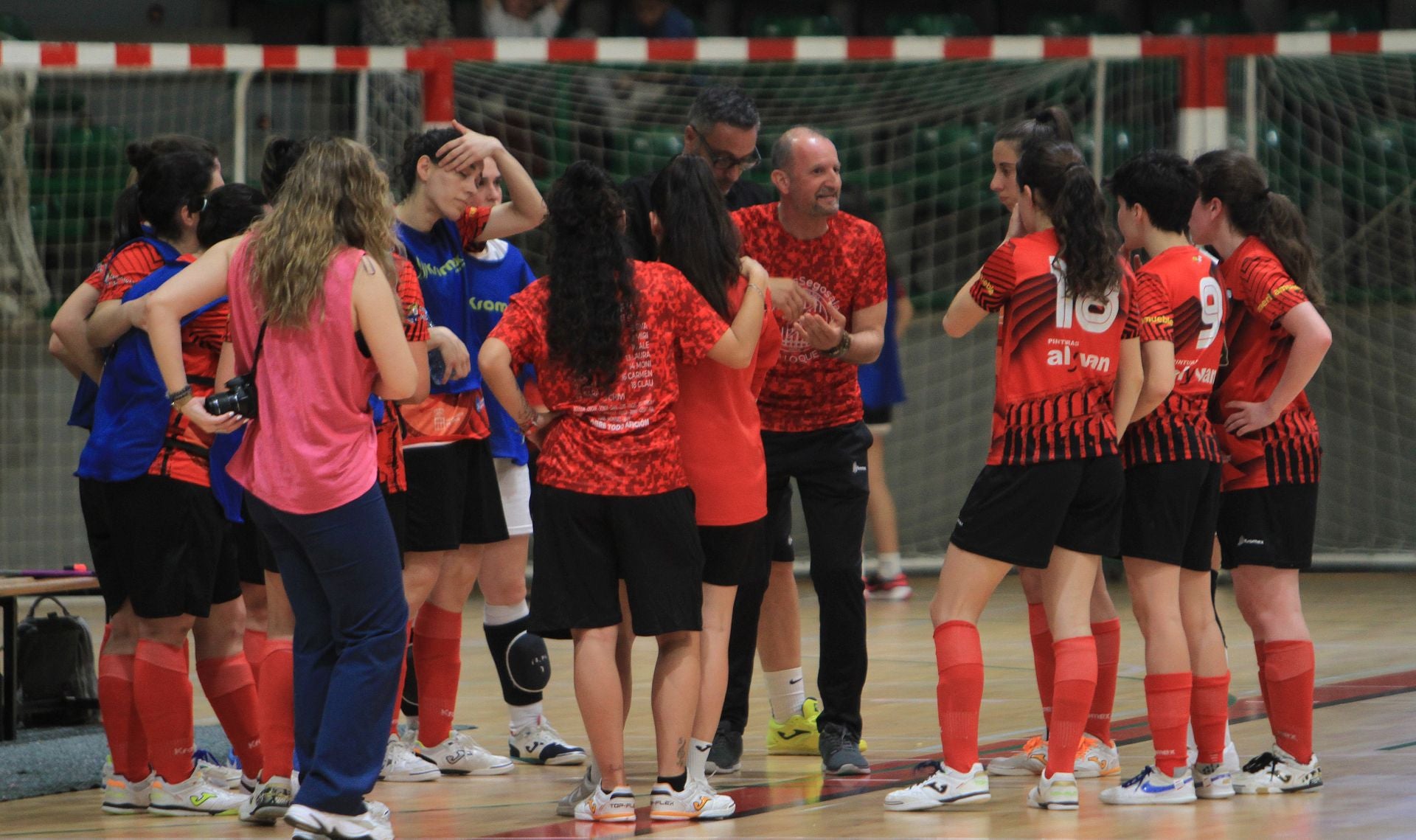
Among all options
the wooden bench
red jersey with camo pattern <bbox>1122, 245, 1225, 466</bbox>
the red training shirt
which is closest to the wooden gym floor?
the wooden bench

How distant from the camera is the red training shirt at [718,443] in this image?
4.82m

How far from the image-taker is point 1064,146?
4820 millimetres

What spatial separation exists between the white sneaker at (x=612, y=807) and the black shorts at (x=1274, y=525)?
6.04ft

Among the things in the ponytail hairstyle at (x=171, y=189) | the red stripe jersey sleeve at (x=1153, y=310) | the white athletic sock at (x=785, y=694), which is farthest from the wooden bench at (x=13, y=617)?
the red stripe jersey sleeve at (x=1153, y=310)

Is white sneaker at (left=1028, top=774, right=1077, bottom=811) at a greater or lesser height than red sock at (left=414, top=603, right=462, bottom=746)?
lesser

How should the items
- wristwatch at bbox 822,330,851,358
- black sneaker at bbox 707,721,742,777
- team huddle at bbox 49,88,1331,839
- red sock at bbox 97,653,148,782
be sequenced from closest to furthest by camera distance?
1. team huddle at bbox 49,88,1331,839
2. red sock at bbox 97,653,148,782
3. wristwatch at bbox 822,330,851,358
4. black sneaker at bbox 707,721,742,777

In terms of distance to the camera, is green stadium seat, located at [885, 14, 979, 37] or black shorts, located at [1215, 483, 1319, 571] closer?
black shorts, located at [1215, 483, 1319, 571]

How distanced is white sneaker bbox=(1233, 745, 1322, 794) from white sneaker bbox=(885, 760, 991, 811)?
0.77 m

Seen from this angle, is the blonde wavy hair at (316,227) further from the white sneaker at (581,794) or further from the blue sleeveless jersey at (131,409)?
the white sneaker at (581,794)

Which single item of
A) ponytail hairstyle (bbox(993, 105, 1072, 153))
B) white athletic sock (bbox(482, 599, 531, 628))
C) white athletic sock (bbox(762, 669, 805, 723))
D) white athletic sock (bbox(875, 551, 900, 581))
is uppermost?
ponytail hairstyle (bbox(993, 105, 1072, 153))

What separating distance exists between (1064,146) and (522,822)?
7.59 feet

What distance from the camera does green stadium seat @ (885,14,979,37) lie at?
13305 mm

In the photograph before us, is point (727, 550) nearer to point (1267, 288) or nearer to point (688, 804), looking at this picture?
point (688, 804)

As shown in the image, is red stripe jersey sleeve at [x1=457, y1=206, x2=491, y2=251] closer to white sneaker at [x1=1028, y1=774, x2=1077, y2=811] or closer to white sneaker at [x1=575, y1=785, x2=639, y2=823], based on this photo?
white sneaker at [x1=575, y1=785, x2=639, y2=823]
